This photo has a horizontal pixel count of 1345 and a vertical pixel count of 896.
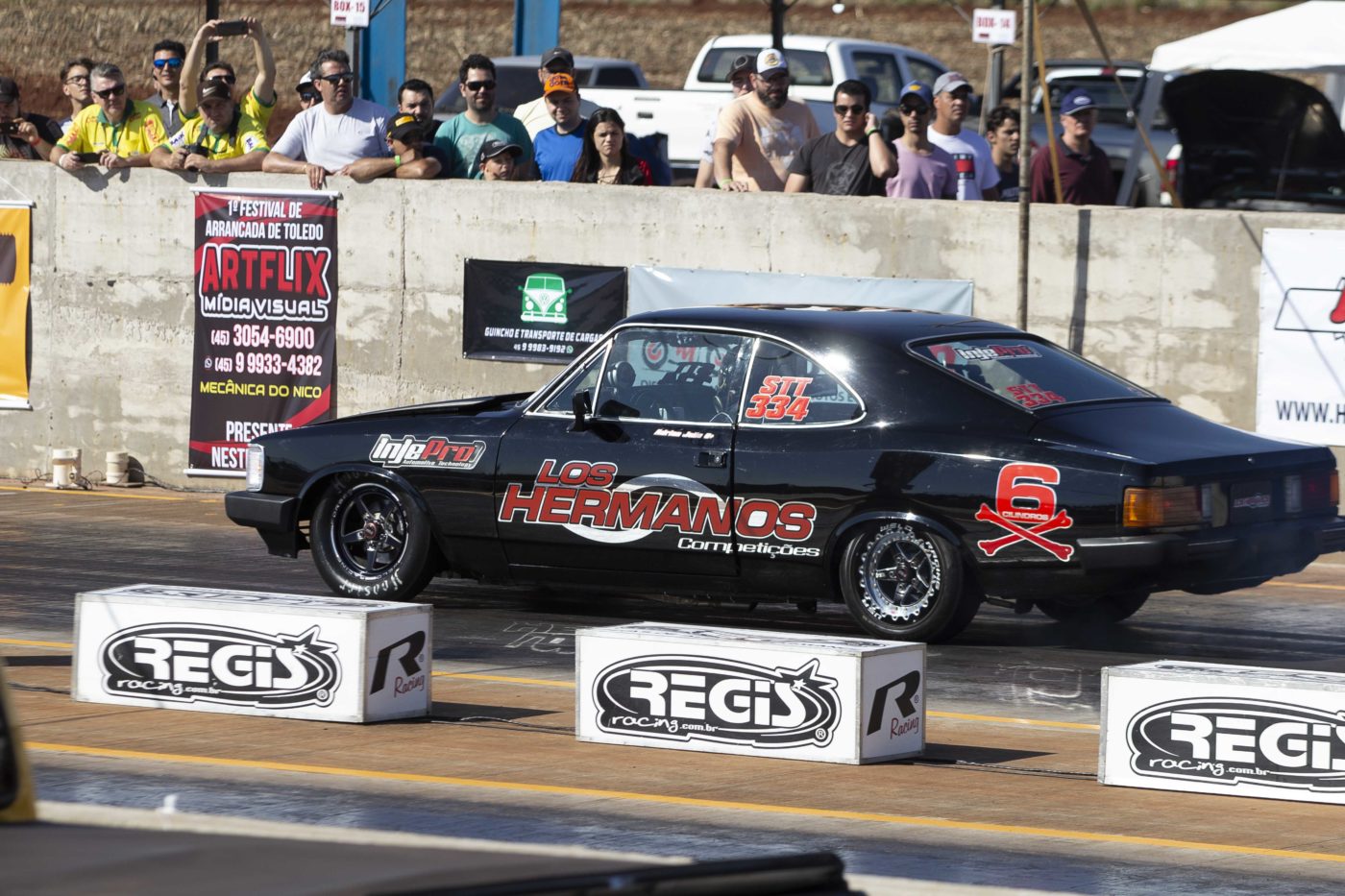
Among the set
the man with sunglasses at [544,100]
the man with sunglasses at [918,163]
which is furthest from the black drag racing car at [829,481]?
the man with sunglasses at [544,100]

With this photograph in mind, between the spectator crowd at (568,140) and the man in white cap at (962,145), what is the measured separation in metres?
0.01

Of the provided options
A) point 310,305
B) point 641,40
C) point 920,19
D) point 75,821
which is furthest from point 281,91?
point 75,821

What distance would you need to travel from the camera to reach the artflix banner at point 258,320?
16328 mm

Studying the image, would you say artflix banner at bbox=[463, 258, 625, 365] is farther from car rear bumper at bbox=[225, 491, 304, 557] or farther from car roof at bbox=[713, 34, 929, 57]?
car roof at bbox=[713, 34, 929, 57]

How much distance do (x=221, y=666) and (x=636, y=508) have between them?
98.0 inches

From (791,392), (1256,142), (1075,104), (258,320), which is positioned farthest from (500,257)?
(1256,142)

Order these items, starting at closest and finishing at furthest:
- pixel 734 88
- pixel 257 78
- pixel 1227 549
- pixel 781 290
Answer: pixel 1227 549 → pixel 781 290 → pixel 734 88 → pixel 257 78

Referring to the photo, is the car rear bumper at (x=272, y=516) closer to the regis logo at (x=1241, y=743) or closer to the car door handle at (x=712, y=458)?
the car door handle at (x=712, y=458)

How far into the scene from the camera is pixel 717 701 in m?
8.45

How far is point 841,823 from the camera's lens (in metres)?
7.30

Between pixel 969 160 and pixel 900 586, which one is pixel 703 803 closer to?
pixel 900 586

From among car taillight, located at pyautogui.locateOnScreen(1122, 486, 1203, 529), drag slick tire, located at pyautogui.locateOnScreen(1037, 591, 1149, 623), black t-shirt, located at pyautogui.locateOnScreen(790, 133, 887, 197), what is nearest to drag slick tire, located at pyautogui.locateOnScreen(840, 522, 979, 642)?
car taillight, located at pyautogui.locateOnScreen(1122, 486, 1203, 529)

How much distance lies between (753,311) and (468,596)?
233 cm

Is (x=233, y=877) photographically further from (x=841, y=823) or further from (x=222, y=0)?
(x=222, y=0)
